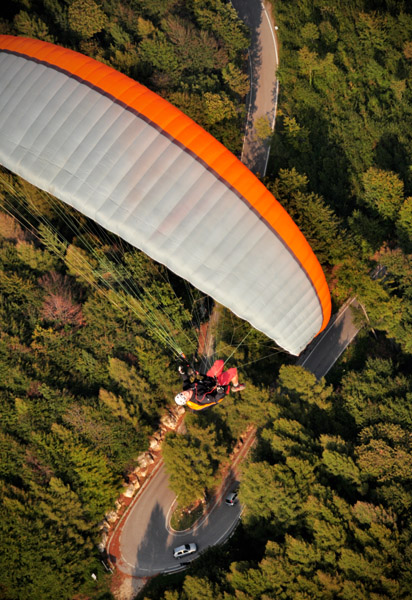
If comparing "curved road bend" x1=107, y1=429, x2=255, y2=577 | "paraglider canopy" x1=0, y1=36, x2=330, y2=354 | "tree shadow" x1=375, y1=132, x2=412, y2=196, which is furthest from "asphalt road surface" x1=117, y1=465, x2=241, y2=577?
"tree shadow" x1=375, y1=132, x2=412, y2=196

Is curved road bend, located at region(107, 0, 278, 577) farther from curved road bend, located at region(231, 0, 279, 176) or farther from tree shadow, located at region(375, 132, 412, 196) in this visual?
tree shadow, located at region(375, 132, 412, 196)

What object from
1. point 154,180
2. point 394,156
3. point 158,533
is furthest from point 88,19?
point 158,533

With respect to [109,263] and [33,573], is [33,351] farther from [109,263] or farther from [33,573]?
[33,573]

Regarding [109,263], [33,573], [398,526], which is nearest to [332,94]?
[109,263]

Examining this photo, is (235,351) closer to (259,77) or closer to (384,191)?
(384,191)

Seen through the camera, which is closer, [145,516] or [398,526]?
[398,526]

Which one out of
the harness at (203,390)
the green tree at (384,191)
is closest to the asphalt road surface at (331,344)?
the green tree at (384,191)
